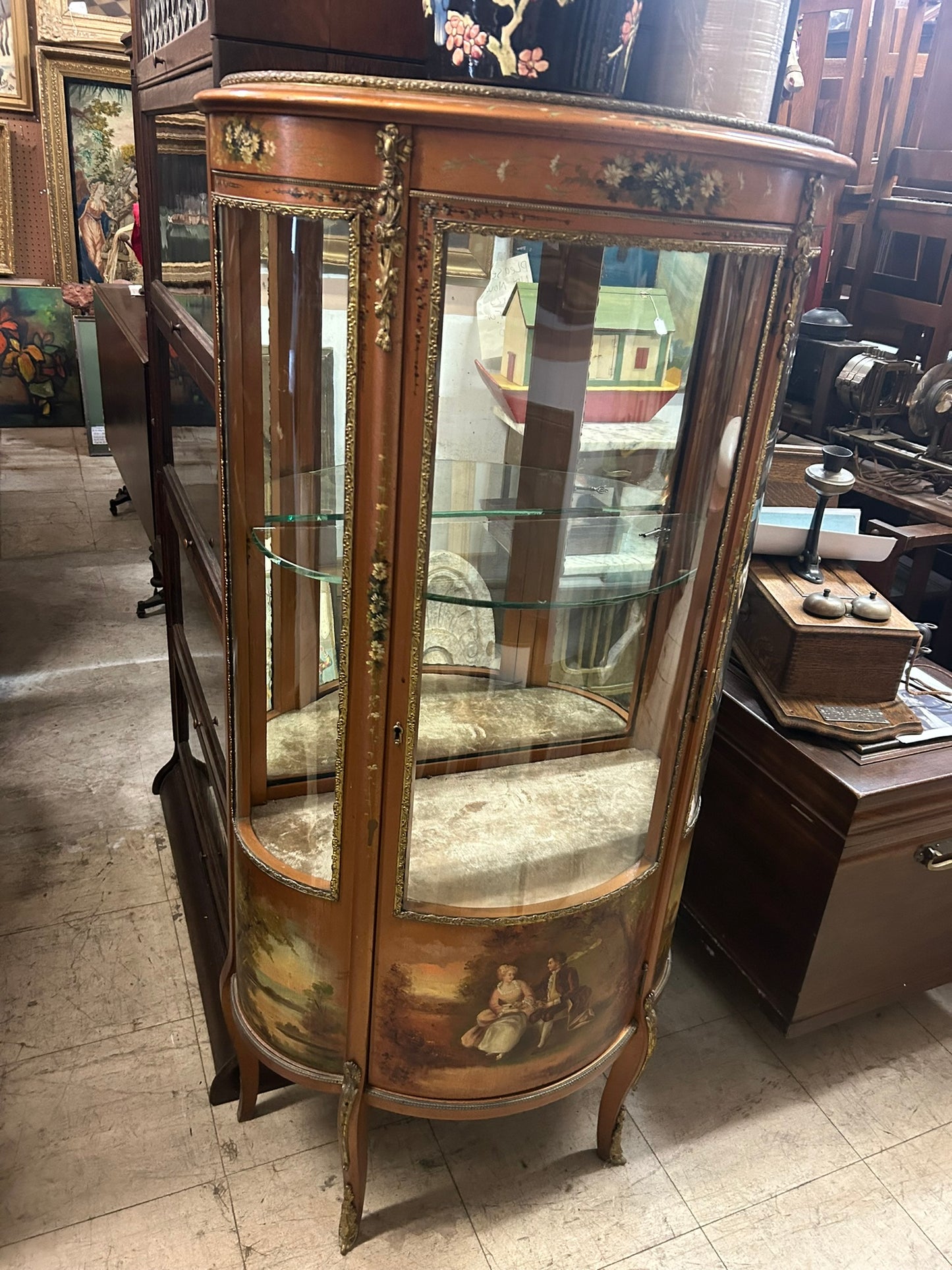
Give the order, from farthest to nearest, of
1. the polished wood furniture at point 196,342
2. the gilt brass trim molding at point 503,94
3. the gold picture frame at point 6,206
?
the gold picture frame at point 6,206 → the polished wood furniture at point 196,342 → the gilt brass trim molding at point 503,94

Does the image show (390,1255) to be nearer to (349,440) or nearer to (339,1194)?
(339,1194)

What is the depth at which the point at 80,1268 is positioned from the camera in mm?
1510

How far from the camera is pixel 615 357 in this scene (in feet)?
3.99

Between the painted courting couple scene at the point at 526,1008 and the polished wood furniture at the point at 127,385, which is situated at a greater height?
the polished wood furniture at the point at 127,385

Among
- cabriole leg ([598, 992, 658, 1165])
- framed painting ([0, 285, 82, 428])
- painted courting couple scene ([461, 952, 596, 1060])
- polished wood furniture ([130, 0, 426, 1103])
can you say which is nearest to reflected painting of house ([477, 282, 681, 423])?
polished wood furniture ([130, 0, 426, 1103])

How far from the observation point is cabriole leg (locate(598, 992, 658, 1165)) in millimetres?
1593

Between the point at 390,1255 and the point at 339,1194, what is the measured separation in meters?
0.14

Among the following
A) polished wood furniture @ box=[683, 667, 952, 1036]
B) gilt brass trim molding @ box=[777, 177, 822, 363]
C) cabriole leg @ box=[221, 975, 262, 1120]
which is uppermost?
gilt brass trim molding @ box=[777, 177, 822, 363]

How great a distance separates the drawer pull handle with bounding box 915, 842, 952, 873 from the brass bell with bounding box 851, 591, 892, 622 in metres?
0.44

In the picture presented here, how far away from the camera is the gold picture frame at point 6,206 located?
Answer: 5.17 m

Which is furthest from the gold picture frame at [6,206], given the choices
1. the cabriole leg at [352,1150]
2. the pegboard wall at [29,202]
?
the cabriole leg at [352,1150]

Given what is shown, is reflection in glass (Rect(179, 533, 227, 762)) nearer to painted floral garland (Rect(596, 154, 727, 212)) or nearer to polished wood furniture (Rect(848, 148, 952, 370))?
painted floral garland (Rect(596, 154, 727, 212))

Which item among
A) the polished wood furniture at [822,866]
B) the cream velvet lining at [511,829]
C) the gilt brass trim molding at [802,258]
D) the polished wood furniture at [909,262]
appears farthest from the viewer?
the polished wood furniture at [909,262]

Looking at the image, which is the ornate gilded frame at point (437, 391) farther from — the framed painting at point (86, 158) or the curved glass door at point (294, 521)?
the framed painting at point (86, 158)
